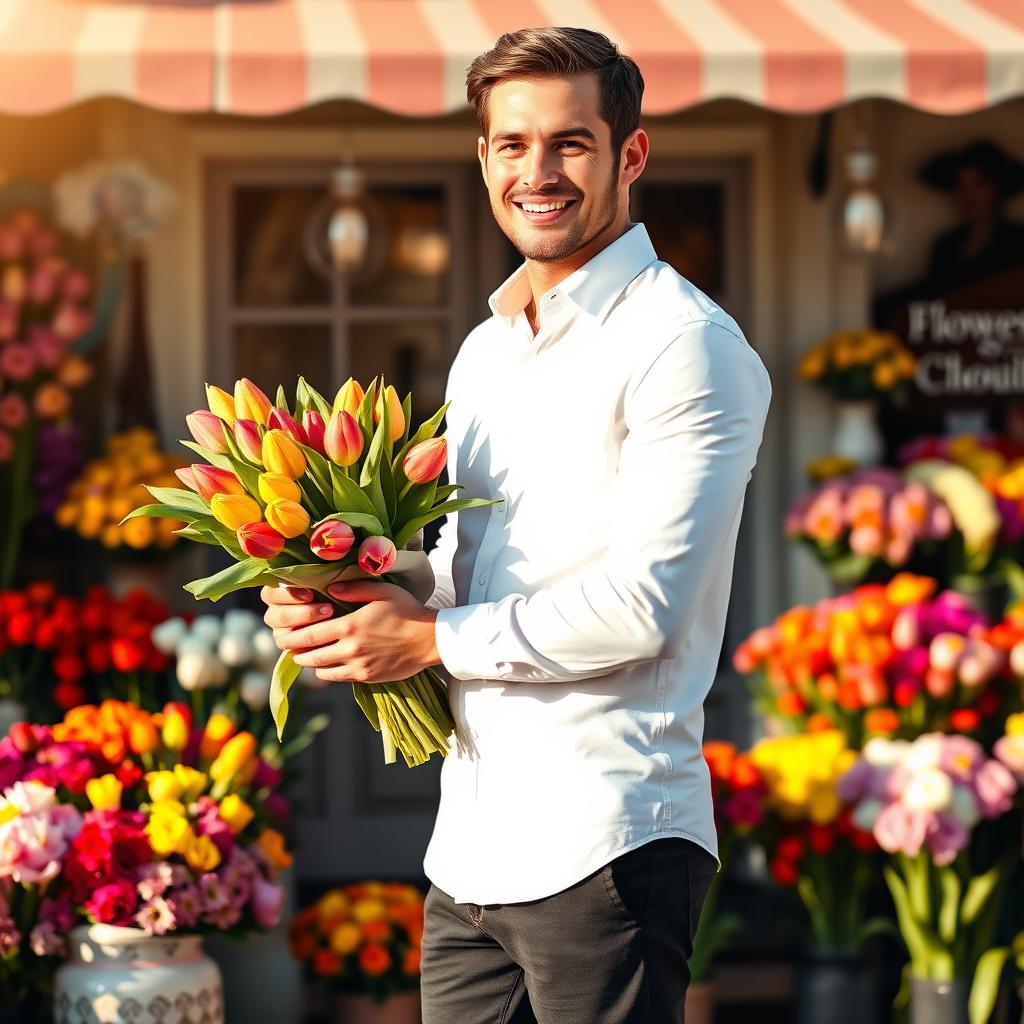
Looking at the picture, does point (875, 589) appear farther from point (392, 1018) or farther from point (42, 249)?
point (42, 249)

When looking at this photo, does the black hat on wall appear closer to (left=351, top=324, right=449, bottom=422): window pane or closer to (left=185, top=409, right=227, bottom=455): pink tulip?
(left=351, top=324, right=449, bottom=422): window pane

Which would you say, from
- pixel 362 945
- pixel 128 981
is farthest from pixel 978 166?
pixel 128 981

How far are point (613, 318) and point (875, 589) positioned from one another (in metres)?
2.14

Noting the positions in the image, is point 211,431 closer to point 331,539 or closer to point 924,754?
point 331,539

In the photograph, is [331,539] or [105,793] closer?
[331,539]

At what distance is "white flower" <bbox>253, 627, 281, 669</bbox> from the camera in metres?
3.73

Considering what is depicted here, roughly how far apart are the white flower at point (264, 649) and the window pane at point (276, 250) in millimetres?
1483

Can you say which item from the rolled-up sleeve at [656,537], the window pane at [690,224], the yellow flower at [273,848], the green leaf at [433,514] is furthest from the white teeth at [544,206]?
the window pane at [690,224]

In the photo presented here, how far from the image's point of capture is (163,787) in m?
3.09

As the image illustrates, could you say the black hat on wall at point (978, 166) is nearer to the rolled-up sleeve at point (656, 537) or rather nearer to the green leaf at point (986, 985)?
the green leaf at point (986, 985)

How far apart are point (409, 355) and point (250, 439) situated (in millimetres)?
3165

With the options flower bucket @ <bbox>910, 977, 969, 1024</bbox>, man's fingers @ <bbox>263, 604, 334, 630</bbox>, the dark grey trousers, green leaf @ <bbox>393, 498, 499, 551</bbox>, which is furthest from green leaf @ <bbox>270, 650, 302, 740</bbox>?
flower bucket @ <bbox>910, 977, 969, 1024</bbox>

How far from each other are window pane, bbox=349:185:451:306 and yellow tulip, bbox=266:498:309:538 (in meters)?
3.23

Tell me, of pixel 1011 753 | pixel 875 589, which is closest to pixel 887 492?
pixel 875 589
